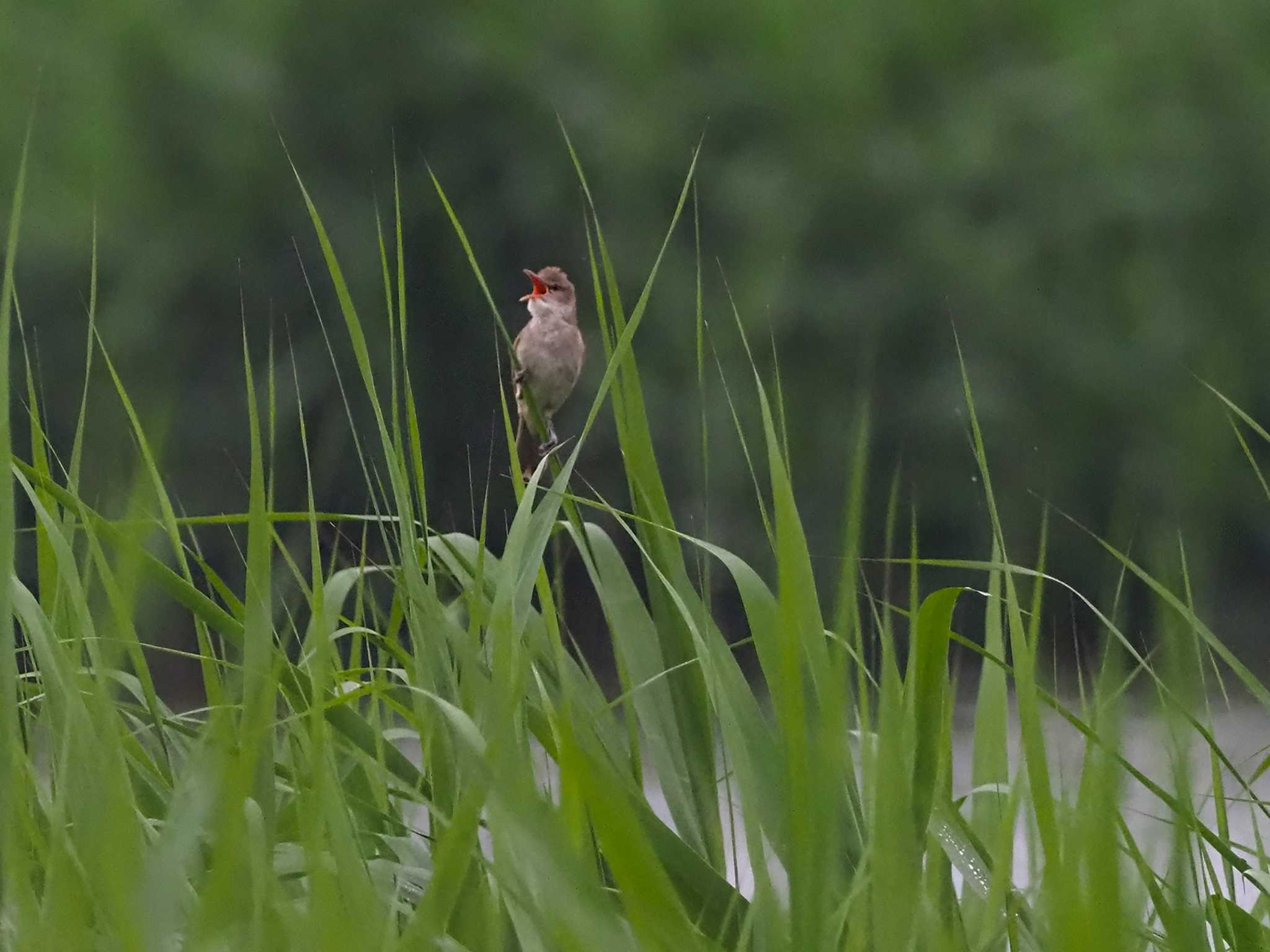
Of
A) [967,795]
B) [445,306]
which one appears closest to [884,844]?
[967,795]

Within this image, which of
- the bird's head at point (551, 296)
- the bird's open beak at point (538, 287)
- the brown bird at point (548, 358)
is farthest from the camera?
the bird's open beak at point (538, 287)

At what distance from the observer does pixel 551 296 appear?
3451mm

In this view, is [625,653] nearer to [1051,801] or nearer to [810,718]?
[810,718]

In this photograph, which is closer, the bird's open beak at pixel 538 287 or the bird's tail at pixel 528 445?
the bird's tail at pixel 528 445

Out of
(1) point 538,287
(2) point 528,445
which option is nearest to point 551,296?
(1) point 538,287

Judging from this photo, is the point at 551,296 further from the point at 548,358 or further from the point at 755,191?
the point at 755,191

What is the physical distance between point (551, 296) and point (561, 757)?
270 centimetres

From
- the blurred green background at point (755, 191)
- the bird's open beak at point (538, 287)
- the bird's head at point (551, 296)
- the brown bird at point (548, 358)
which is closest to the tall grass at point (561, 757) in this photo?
the brown bird at point (548, 358)

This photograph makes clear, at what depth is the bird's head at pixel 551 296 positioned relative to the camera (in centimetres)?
336

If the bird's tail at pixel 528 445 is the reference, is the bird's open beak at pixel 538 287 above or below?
above

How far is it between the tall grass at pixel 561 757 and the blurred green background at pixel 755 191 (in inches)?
239

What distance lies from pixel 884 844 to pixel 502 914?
0.85ft

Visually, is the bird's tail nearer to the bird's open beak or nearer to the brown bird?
the brown bird

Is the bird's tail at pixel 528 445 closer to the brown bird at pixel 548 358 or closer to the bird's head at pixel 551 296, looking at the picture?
the brown bird at pixel 548 358
